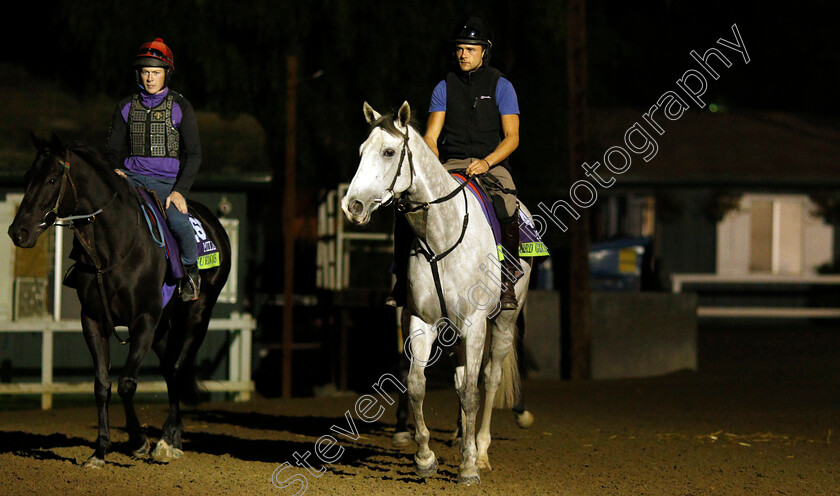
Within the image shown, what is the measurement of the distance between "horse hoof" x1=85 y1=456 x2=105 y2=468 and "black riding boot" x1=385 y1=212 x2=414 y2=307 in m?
2.45

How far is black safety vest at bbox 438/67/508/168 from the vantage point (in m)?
8.91

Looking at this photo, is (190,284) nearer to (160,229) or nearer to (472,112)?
(160,229)

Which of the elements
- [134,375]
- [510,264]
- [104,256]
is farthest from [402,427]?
[104,256]

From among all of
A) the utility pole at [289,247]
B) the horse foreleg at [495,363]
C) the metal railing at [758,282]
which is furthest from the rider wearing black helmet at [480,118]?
the metal railing at [758,282]

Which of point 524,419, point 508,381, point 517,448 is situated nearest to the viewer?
point 508,381

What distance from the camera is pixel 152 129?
9.27 metres

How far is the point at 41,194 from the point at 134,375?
1.55 metres

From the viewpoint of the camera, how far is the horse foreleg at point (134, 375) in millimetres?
8773

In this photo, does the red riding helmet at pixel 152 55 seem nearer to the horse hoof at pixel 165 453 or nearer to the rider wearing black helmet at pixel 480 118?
the rider wearing black helmet at pixel 480 118

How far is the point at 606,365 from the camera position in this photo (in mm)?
17203

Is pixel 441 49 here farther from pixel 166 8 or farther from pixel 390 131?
pixel 390 131

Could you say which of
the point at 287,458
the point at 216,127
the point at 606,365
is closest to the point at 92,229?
the point at 287,458

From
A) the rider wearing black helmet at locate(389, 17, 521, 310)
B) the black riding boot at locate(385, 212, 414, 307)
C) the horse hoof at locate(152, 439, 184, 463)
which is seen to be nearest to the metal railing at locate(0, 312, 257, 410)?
the horse hoof at locate(152, 439, 184, 463)

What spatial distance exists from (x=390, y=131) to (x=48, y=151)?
264 centimetres
